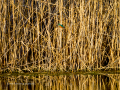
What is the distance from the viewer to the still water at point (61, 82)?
3652 mm

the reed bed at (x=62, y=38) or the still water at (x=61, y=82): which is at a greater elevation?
the reed bed at (x=62, y=38)

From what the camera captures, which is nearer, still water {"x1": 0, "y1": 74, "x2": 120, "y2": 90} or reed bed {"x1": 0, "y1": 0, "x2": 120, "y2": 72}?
still water {"x1": 0, "y1": 74, "x2": 120, "y2": 90}

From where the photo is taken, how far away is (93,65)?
184 inches

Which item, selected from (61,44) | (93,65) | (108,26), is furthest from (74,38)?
(108,26)

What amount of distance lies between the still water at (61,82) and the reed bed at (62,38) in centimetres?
21

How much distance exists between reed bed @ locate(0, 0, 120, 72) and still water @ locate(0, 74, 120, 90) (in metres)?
0.21

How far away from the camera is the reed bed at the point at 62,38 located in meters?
4.58

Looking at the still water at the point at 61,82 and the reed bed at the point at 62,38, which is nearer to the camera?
the still water at the point at 61,82

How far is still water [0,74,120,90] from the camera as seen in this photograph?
365 centimetres

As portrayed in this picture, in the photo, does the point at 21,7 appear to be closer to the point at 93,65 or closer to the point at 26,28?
the point at 26,28

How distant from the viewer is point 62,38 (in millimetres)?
4891

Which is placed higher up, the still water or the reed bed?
the reed bed

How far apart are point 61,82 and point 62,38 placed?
42.5 inches

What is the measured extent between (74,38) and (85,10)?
47 centimetres
